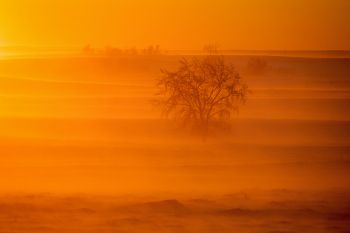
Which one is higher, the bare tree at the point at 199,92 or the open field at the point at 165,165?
the bare tree at the point at 199,92

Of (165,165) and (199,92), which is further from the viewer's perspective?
(199,92)

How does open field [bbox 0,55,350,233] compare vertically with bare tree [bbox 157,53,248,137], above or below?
below

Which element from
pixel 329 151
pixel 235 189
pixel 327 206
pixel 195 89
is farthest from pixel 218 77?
pixel 327 206

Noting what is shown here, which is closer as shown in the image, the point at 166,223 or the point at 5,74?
the point at 166,223

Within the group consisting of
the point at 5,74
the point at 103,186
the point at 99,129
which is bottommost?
the point at 103,186

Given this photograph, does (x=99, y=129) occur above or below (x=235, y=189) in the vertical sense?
above

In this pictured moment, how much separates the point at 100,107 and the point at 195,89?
23.0 ft

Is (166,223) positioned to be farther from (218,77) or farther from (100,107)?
(100,107)

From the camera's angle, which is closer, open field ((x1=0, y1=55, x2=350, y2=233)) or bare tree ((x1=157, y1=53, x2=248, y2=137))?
open field ((x1=0, y1=55, x2=350, y2=233))

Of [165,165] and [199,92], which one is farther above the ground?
[199,92]

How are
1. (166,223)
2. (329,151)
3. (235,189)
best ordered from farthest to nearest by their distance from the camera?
(329,151) < (235,189) < (166,223)

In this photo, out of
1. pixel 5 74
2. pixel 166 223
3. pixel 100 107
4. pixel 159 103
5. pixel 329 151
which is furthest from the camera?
pixel 5 74

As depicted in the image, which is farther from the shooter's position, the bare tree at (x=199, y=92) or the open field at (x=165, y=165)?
the bare tree at (x=199, y=92)

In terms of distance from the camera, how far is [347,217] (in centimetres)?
1162
